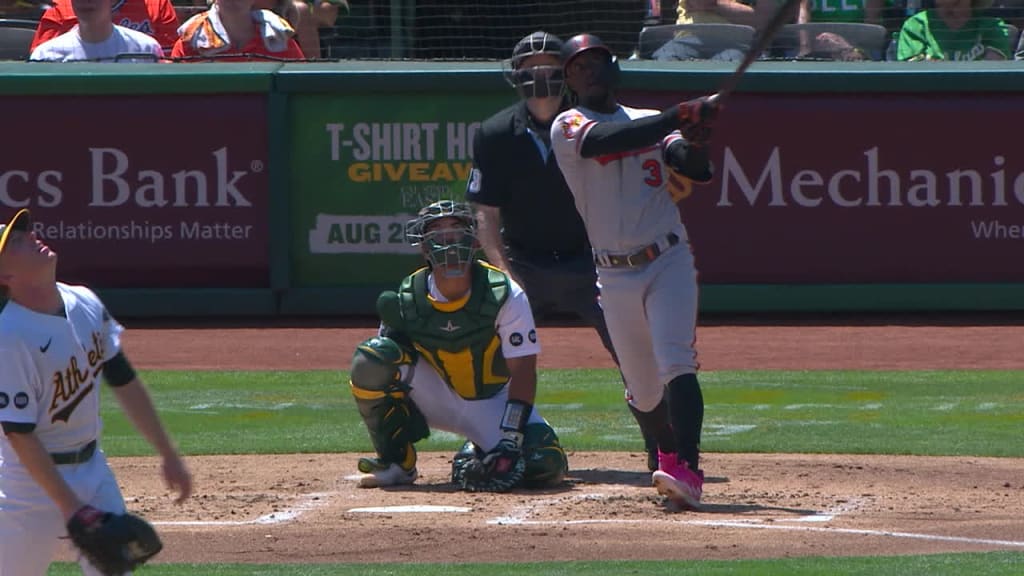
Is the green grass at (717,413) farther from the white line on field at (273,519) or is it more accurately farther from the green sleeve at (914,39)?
the green sleeve at (914,39)

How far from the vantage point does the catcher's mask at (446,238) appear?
6.78 meters

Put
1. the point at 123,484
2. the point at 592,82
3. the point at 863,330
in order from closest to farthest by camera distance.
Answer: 1. the point at 592,82
2. the point at 123,484
3. the point at 863,330

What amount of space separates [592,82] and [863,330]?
6535 millimetres

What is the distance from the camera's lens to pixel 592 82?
6.31 meters

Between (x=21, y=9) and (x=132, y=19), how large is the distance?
7.47 ft

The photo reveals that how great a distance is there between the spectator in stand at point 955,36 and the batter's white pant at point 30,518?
32.9ft

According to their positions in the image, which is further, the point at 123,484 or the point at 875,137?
the point at 875,137

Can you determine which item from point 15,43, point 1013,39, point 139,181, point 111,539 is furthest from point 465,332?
point 15,43

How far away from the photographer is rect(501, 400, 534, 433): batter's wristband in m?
6.82

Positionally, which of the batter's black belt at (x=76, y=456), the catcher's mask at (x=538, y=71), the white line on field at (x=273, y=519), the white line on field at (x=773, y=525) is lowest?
the white line on field at (x=273, y=519)

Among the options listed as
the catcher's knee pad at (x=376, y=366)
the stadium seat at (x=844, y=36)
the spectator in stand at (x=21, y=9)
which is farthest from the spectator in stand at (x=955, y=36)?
the spectator in stand at (x=21, y=9)

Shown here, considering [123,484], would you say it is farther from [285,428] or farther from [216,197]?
[216,197]

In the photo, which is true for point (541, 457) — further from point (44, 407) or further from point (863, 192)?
point (863, 192)

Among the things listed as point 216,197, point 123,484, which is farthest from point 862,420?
point 216,197
